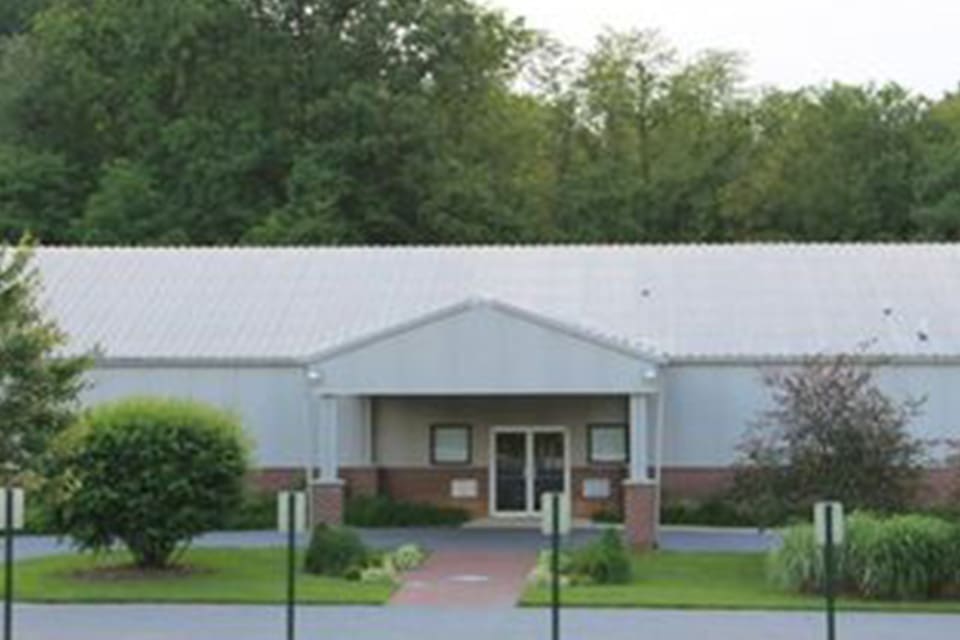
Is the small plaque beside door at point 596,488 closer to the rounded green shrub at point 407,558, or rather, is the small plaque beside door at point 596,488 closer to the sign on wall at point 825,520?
the rounded green shrub at point 407,558

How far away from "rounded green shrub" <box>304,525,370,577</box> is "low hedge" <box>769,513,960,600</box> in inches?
277

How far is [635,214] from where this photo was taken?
2761 inches

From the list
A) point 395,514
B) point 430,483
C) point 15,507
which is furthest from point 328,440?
point 15,507

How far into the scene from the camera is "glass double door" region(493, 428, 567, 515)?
44688 millimetres

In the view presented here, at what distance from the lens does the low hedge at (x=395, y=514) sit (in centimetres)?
4212

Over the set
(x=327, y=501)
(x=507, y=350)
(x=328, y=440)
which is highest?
(x=507, y=350)

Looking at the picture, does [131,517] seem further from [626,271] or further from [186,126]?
[186,126]

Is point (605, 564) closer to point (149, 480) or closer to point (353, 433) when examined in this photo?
point (149, 480)

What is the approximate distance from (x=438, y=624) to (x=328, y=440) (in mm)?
13929

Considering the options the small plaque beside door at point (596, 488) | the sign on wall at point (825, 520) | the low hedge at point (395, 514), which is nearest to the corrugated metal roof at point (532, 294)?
the small plaque beside door at point (596, 488)

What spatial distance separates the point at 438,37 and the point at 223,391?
83.1 ft

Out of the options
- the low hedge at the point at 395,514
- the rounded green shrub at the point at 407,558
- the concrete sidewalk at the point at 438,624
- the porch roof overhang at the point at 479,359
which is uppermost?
the porch roof overhang at the point at 479,359

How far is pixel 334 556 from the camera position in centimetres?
3228

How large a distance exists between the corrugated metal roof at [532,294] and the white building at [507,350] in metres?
0.07
